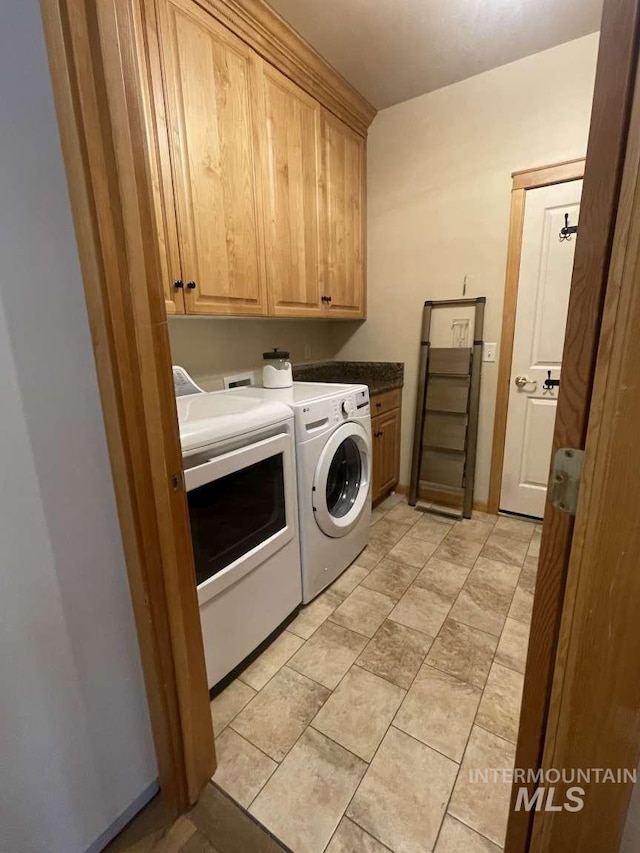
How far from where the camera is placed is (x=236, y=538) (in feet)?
4.24

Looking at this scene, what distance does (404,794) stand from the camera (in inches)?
40.4

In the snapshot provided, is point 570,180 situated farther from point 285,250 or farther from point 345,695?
point 345,695

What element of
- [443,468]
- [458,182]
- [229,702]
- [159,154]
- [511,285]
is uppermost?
[458,182]

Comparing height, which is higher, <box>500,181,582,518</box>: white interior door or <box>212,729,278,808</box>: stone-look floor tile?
<box>500,181,582,518</box>: white interior door

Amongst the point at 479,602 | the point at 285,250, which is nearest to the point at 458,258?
the point at 285,250

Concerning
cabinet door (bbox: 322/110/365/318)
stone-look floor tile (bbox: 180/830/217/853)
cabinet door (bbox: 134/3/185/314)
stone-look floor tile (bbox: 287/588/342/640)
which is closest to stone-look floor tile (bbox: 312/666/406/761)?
stone-look floor tile (bbox: 287/588/342/640)

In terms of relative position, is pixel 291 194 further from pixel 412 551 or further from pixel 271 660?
pixel 271 660

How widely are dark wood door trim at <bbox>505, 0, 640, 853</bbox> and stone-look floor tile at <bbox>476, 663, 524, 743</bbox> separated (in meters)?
0.79

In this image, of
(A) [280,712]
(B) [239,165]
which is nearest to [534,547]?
(A) [280,712]

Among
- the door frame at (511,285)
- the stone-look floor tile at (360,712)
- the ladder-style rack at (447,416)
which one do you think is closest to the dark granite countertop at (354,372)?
the ladder-style rack at (447,416)

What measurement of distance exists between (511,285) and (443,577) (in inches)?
67.9

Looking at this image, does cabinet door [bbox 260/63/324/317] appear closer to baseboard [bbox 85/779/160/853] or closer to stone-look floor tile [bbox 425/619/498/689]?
stone-look floor tile [bbox 425/619/498/689]

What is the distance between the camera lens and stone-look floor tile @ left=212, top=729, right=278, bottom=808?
1.04m

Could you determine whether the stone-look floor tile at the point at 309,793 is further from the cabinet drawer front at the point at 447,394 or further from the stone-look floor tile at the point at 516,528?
the cabinet drawer front at the point at 447,394
